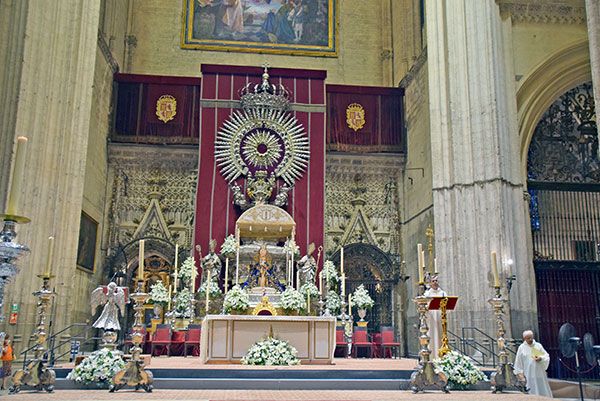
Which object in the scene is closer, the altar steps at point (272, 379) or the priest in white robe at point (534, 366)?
the altar steps at point (272, 379)

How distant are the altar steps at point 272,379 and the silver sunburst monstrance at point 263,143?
9.54m

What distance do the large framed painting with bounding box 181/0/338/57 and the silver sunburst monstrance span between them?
3.64 m

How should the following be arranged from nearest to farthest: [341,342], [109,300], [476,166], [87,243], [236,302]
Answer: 1. [109,300]
2. [236,302]
3. [476,166]
4. [341,342]
5. [87,243]

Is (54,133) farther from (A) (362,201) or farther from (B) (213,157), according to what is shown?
(A) (362,201)

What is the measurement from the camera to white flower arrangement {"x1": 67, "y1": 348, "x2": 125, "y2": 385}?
26.3 ft

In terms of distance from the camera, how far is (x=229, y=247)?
55.3ft

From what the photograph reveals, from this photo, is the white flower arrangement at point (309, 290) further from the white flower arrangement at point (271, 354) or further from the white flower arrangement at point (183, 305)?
the white flower arrangement at point (271, 354)

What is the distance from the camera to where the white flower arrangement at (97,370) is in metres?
8.01

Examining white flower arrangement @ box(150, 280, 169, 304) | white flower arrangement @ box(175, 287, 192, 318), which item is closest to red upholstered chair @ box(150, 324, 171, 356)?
white flower arrangement @ box(175, 287, 192, 318)

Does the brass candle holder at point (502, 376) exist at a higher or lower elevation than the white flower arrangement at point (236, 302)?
lower

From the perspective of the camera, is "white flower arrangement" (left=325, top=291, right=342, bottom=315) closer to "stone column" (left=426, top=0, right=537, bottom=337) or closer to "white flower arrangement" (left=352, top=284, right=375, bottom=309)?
"white flower arrangement" (left=352, top=284, right=375, bottom=309)

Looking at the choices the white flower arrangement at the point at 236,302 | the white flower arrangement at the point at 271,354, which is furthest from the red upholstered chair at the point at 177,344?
the white flower arrangement at the point at 271,354

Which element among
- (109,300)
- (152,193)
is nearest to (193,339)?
(109,300)

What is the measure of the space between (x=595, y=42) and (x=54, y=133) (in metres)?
10.7
